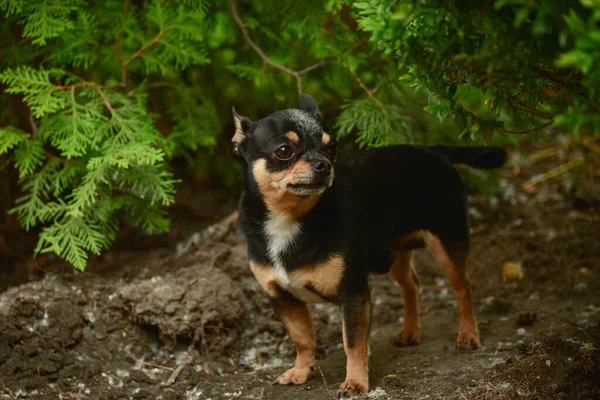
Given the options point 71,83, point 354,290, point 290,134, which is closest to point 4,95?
point 71,83

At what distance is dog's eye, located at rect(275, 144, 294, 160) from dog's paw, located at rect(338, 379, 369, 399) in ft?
4.51

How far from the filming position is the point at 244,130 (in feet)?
14.0

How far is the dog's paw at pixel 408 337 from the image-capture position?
197 inches

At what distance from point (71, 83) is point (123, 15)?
2.25ft

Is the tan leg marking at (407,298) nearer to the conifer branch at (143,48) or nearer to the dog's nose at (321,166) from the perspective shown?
the dog's nose at (321,166)

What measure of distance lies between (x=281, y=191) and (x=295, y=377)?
1288 mm

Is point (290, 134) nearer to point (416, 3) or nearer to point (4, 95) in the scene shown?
point (416, 3)

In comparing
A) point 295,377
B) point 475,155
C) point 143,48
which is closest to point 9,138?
point 143,48

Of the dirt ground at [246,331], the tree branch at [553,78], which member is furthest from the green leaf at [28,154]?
the tree branch at [553,78]

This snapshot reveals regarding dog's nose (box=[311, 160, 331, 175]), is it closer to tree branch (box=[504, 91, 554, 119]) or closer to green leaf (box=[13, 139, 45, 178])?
tree branch (box=[504, 91, 554, 119])

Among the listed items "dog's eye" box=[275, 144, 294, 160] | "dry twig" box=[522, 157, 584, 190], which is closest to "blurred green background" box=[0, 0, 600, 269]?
"dog's eye" box=[275, 144, 294, 160]

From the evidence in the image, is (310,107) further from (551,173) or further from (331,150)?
(551,173)

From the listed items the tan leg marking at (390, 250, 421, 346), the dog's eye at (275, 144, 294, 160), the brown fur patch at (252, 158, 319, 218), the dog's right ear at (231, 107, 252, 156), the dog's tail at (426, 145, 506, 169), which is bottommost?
the tan leg marking at (390, 250, 421, 346)

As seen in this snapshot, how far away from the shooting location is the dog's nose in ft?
12.5
